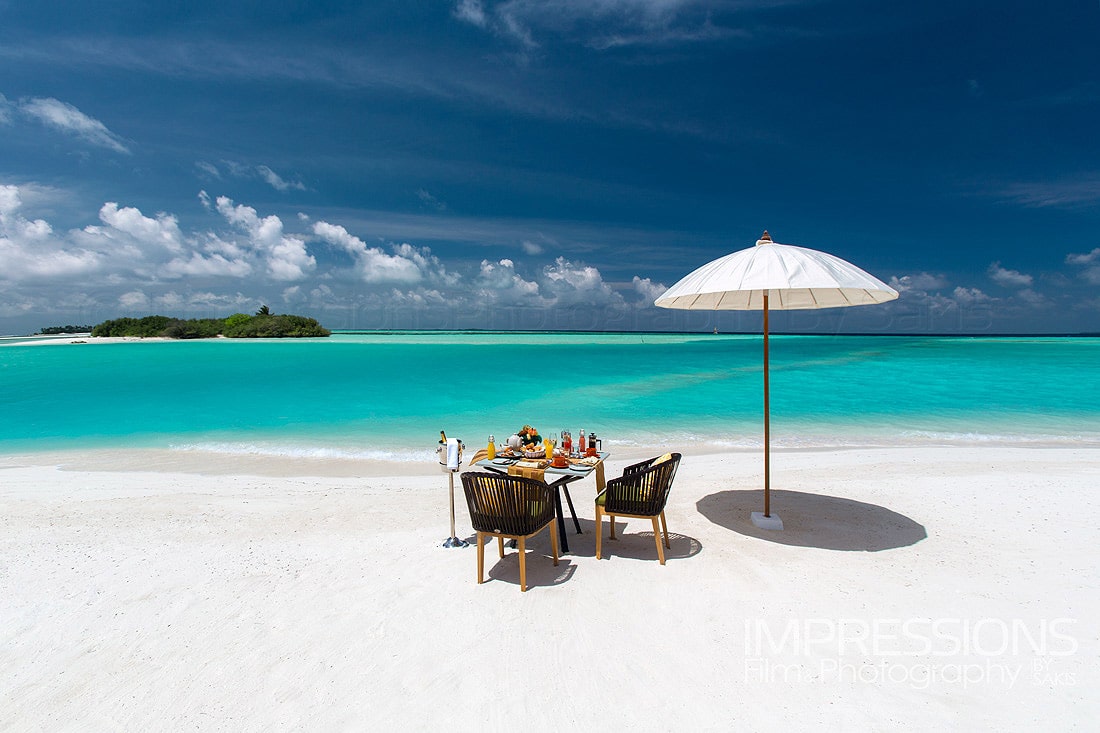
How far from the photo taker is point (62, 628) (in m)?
3.14

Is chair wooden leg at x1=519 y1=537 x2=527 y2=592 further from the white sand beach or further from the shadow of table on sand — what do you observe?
the shadow of table on sand

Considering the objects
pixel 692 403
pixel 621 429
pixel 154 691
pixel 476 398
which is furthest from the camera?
pixel 476 398

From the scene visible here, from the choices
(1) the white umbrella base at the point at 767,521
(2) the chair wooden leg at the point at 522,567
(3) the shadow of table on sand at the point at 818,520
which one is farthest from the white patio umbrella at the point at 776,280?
(2) the chair wooden leg at the point at 522,567

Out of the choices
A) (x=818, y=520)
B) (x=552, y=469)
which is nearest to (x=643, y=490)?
(x=552, y=469)

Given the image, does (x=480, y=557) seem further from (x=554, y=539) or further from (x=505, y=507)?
(x=554, y=539)

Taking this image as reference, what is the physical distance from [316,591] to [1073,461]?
32.4ft

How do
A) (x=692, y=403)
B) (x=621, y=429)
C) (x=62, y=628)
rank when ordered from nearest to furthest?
1. (x=62, y=628)
2. (x=621, y=429)
3. (x=692, y=403)

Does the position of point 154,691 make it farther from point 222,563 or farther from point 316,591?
point 222,563

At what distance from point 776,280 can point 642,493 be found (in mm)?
1979

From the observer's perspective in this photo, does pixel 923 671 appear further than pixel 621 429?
No

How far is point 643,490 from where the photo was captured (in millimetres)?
3918

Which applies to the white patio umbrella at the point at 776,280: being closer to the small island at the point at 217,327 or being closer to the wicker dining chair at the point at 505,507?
the wicker dining chair at the point at 505,507

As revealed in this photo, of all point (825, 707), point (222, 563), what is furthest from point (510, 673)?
point (222, 563)

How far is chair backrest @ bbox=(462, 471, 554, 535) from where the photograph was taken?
357cm
